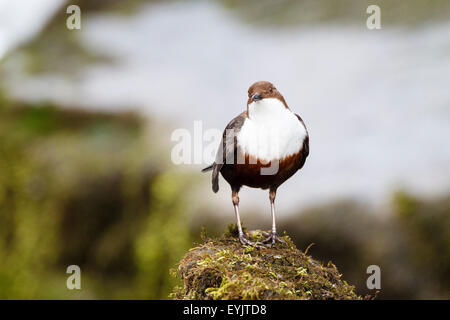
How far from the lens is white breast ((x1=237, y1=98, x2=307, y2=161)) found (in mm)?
3225

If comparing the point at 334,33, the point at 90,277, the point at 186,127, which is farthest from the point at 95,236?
the point at 334,33

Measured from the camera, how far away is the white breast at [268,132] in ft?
10.6

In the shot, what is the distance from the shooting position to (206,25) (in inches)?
334

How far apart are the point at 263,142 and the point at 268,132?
0.07 m

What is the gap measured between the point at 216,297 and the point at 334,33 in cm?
618

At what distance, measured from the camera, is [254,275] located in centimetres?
280

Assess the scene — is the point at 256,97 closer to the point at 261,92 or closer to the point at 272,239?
the point at 261,92

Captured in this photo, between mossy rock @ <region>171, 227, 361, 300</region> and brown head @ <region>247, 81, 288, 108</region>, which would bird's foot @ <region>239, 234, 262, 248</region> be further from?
brown head @ <region>247, 81, 288, 108</region>

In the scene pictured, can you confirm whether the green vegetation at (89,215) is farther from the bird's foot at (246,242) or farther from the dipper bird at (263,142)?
the dipper bird at (263,142)

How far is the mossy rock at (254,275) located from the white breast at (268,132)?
25.2 inches

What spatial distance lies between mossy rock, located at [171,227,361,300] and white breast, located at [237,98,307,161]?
0.64 metres

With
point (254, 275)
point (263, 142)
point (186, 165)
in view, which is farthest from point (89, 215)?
point (254, 275)

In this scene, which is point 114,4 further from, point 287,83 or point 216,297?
point 216,297

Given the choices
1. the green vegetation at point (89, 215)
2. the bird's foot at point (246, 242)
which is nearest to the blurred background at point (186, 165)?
the green vegetation at point (89, 215)
